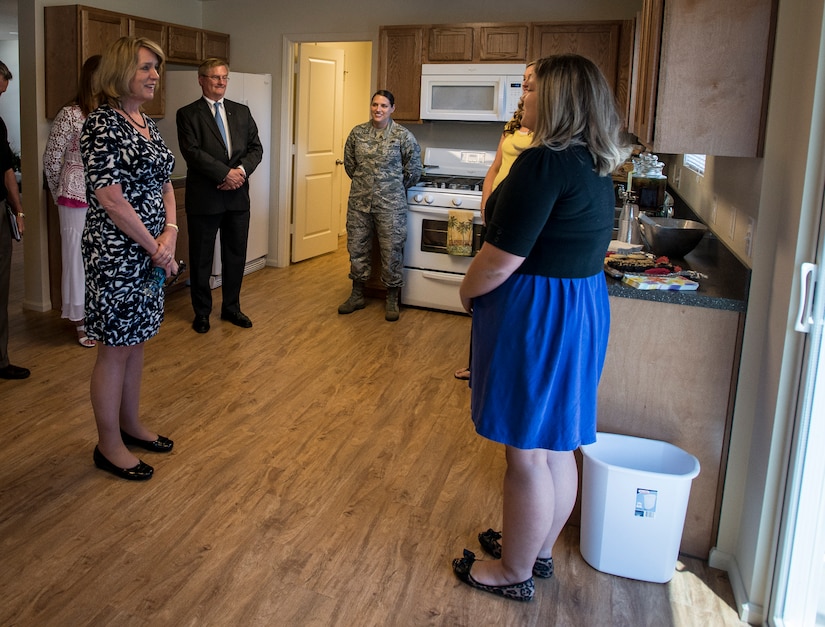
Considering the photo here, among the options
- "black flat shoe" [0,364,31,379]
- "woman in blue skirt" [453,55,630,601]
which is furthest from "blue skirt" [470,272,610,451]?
"black flat shoe" [0,364,31,379]

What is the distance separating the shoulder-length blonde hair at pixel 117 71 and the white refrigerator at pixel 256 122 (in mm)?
3058

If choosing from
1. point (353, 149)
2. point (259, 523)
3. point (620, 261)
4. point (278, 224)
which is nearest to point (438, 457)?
point (259, 523)

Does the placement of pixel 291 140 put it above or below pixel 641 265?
above

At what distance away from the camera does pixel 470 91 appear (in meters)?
5.34

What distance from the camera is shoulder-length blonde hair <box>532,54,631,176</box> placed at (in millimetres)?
1792

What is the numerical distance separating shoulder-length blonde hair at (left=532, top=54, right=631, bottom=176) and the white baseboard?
1284mm

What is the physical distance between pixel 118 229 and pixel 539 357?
1.48 metres

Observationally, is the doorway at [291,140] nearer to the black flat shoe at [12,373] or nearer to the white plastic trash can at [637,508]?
the black flat shoe at [12,373]

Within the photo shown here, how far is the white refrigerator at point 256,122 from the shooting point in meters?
5.63

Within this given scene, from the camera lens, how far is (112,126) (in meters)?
2.46

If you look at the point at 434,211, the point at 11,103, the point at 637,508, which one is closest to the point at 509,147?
the point at 637,508

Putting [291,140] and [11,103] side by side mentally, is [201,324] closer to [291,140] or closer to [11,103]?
[291,140]

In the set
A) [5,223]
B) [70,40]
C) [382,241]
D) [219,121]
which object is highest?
[70,40]

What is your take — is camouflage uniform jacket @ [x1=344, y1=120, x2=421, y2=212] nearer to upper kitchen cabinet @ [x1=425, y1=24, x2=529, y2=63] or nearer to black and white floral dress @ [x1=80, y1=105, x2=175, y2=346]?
upper kitchen cabinet @ [x1=425, y1=24, x2=529, y2=63]
